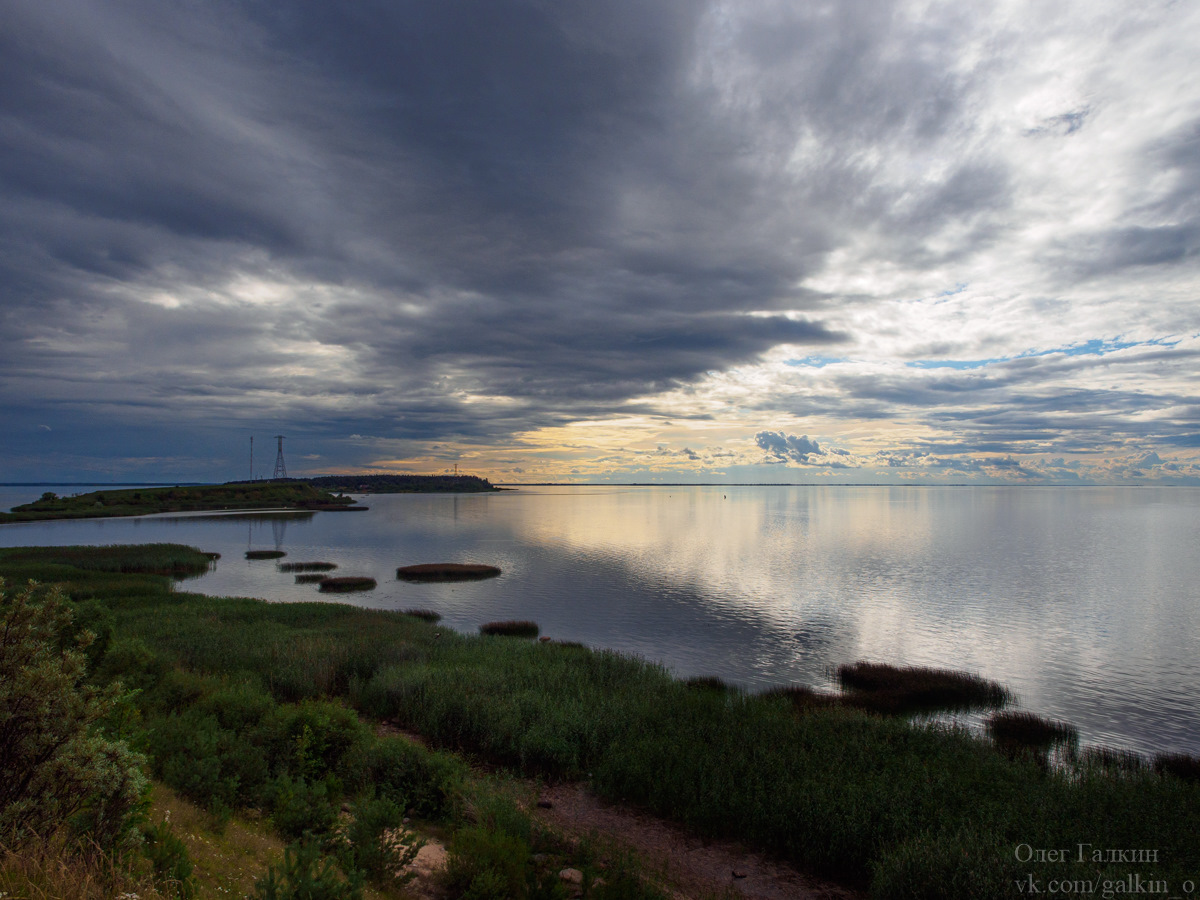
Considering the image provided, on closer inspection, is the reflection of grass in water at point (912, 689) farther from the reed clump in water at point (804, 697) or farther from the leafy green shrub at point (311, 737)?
the leafy green shrub at point (311, 737)

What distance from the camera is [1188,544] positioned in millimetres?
70938

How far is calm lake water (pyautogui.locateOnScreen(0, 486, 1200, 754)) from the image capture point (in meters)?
25.8

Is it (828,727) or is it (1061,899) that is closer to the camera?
(1061,899)

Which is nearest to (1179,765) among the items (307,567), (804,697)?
(804,697)

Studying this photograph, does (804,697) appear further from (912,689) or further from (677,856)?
(677,856)

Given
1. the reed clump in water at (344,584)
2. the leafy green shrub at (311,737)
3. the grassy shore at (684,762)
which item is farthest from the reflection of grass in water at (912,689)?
the reed clump in water at (344,584)

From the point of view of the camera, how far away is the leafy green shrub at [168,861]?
560cm

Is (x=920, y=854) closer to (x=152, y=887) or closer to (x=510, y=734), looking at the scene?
(x=510, y=734)

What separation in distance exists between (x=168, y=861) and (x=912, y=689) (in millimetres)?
25226

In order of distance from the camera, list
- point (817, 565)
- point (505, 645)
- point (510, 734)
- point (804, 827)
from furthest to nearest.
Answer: point (817, 565) < point (505, 645) < point (510, 734) < point (804, 827)

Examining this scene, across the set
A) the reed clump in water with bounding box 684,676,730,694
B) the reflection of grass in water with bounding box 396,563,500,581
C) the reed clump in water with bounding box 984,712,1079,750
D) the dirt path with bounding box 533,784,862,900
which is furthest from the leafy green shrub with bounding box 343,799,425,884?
the reflection of grass in water with bounding box 396,563,500,581

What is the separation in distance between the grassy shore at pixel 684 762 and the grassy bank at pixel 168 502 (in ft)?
397

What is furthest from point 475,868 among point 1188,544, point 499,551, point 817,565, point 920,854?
point 1188,544

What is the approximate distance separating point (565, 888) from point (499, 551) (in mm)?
61045
